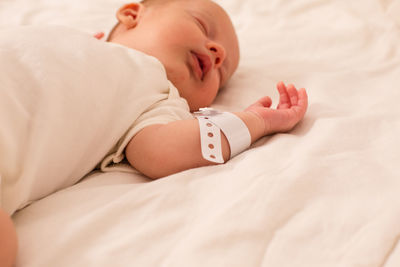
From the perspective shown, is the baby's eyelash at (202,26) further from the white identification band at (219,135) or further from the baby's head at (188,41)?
the white identification band at (219,135)

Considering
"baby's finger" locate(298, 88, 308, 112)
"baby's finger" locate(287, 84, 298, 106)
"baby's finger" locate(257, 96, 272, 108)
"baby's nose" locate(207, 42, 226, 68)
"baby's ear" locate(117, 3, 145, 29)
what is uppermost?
"baby's ear" locate(117, 3, 145, 29)

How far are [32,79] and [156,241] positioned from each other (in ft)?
→ 1.18

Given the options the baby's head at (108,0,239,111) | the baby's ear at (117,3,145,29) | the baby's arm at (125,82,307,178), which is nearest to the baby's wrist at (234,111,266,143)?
the baby's arm at (125,82,307,178)

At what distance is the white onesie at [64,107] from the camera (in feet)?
2.38

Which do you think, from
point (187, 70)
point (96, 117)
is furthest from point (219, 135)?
point (187, 70)

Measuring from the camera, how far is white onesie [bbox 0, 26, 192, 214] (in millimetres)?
726

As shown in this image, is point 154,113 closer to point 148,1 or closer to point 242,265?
point 242,265

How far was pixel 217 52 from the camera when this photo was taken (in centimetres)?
121

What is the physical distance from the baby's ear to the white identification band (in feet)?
1.59

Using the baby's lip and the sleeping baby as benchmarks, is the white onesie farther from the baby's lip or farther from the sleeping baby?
the baby's lip

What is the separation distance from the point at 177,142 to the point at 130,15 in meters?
0.61

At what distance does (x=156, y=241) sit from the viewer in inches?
24.4

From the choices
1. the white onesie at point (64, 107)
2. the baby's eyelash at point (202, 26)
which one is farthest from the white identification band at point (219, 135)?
the baby's eyelash at point (202, 26)

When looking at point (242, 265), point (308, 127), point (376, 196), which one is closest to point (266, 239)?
point (242, 265)
